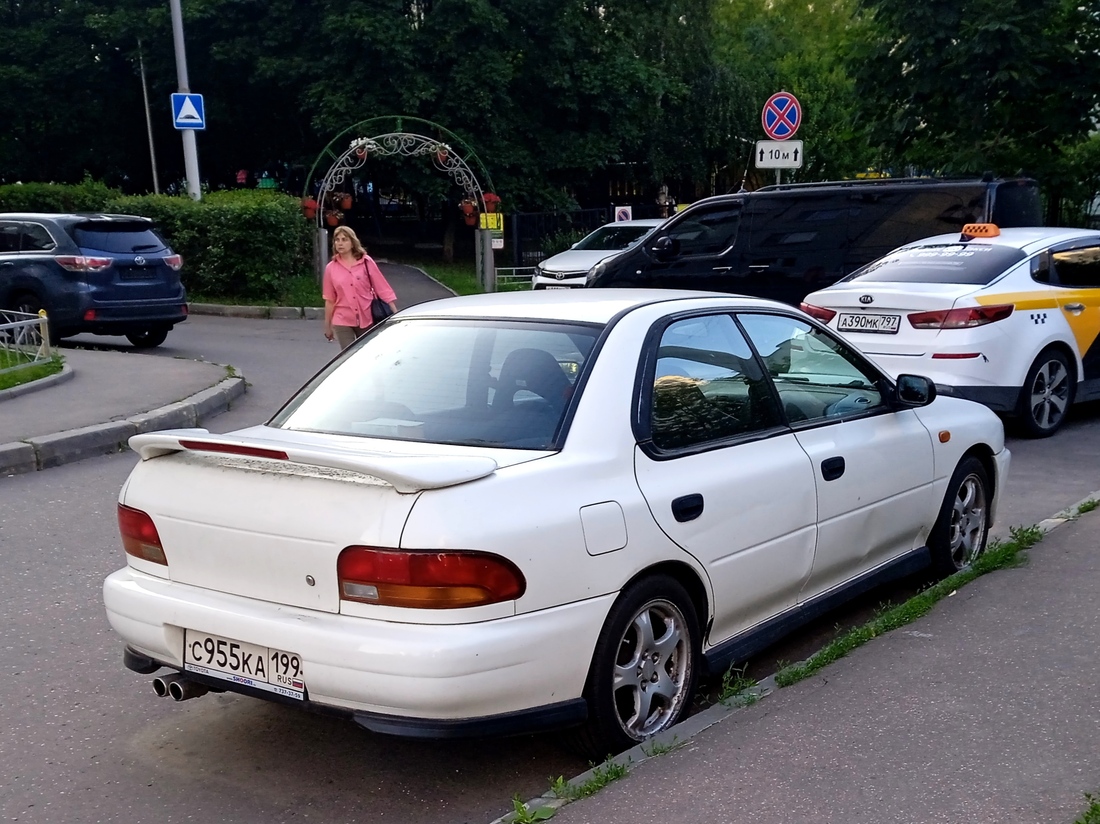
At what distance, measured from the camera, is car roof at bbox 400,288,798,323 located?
179 inches

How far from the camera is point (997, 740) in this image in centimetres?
378

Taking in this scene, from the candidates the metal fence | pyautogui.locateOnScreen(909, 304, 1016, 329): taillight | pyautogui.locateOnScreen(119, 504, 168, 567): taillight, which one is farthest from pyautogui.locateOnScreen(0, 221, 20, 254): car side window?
pyautogui.locateOnScreen(119, 504, 168, 567): taillight

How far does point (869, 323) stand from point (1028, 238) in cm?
169

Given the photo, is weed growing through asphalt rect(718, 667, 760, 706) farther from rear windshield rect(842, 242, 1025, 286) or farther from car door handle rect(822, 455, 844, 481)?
rear windshield rect(842, 242, 1025, 286)

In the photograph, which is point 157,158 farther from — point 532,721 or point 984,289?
point 532,721

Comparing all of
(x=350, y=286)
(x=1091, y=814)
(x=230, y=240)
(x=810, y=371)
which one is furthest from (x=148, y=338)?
(x=1091, y=814)

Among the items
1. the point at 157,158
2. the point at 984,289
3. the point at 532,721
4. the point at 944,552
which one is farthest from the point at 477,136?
the point at 532,721

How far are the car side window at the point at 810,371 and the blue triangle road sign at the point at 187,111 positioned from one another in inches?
724

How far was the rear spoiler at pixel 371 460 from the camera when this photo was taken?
347 cm

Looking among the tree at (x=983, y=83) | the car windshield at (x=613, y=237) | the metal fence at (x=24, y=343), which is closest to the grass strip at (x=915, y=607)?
the metal fence at (x=24, y=343)

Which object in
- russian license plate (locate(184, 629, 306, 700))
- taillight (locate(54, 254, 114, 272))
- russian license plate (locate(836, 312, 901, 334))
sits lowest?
russian license plate (locate(184, 629, 306, 700))

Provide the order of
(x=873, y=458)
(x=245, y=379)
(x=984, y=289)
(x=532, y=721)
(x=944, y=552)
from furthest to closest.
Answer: (x=245, y=379), (x=984, y=289), (x=944, y=552), (x=873, y=458), (x=532, y=721)

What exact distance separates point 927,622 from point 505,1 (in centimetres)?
2548

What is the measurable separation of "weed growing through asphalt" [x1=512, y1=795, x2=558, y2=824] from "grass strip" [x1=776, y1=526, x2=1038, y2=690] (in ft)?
4.14
